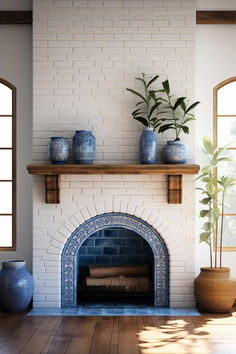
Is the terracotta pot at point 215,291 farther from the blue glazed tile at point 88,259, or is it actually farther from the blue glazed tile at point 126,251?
the blue glazed tile at point 88,259

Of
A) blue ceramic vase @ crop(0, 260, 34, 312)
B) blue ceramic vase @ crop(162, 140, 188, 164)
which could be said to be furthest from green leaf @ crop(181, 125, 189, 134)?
blue ceramic vase @ crop(0, 260, 34, 312)

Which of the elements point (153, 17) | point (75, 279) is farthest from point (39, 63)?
point (75, 279)

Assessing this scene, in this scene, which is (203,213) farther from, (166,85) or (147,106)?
(166,85)

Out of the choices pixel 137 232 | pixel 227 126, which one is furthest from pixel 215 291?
pixel 227 126

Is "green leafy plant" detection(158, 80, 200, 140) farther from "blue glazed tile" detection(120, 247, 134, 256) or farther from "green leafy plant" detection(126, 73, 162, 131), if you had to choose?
"blue glazed tile" detection(120, 247, 134, 256)

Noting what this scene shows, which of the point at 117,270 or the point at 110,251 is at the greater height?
the point at 110,251

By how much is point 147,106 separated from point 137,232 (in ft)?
4.46

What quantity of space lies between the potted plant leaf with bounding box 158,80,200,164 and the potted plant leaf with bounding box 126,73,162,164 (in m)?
0.10

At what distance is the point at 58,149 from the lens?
520cm

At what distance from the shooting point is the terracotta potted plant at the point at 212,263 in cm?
512

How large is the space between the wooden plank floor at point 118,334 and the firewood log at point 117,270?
81cm

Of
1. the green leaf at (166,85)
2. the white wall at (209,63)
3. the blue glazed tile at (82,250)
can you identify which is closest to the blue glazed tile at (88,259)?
the blue glazed tile at (82,250)

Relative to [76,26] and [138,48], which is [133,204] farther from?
[76,26]

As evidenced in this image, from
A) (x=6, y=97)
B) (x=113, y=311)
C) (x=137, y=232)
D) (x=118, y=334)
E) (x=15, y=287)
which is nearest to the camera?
(x=118, y=334)
